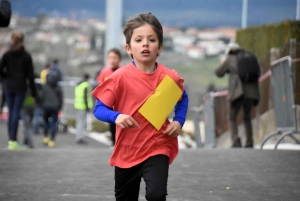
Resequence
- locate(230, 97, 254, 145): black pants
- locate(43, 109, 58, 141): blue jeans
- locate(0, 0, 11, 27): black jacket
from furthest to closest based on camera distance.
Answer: locate(43, 109, 58, 141): blue jeans < locate(230, 97, 254, 145): black pants < locate(0, 0, 11, 27): black jacket

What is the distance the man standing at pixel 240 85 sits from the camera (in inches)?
561

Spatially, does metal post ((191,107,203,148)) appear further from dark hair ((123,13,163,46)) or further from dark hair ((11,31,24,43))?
dark hair ((123,13,163,46))

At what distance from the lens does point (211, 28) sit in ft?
194

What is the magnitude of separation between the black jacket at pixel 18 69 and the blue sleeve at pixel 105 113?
8.08 metres

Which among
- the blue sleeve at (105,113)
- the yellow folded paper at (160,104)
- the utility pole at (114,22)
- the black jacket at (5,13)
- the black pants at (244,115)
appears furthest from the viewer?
the utility pole at (114,22)

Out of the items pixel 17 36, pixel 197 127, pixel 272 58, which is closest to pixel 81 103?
pixel 197 127

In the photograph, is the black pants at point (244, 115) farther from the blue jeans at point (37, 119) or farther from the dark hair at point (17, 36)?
the blue jeans at point (37, 119)

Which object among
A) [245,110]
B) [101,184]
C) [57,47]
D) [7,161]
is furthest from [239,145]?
[57,47]

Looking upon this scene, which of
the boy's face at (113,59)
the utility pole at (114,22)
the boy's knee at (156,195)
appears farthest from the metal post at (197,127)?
the boy's knee at (156,195)

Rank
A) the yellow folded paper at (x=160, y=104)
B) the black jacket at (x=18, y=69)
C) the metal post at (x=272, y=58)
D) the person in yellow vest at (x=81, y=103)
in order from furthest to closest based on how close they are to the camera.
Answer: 1. the person in yellow vest at (x=81, y=103)
2. the metal post at (x=272, y=58)
3. the black jacket at (x=18, y=69)
4. the yellow folded paper at (x=160, y=104)

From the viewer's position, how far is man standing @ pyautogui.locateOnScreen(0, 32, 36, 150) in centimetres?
1351

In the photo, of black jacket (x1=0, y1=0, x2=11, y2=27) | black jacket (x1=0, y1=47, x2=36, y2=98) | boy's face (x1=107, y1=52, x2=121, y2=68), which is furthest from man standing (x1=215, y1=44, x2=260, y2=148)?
black jacket (x1=0, y1=0, x2=11, y2=27)

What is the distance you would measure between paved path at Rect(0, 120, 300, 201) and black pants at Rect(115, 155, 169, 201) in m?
2.08

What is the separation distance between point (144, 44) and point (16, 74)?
8378 millimetres
